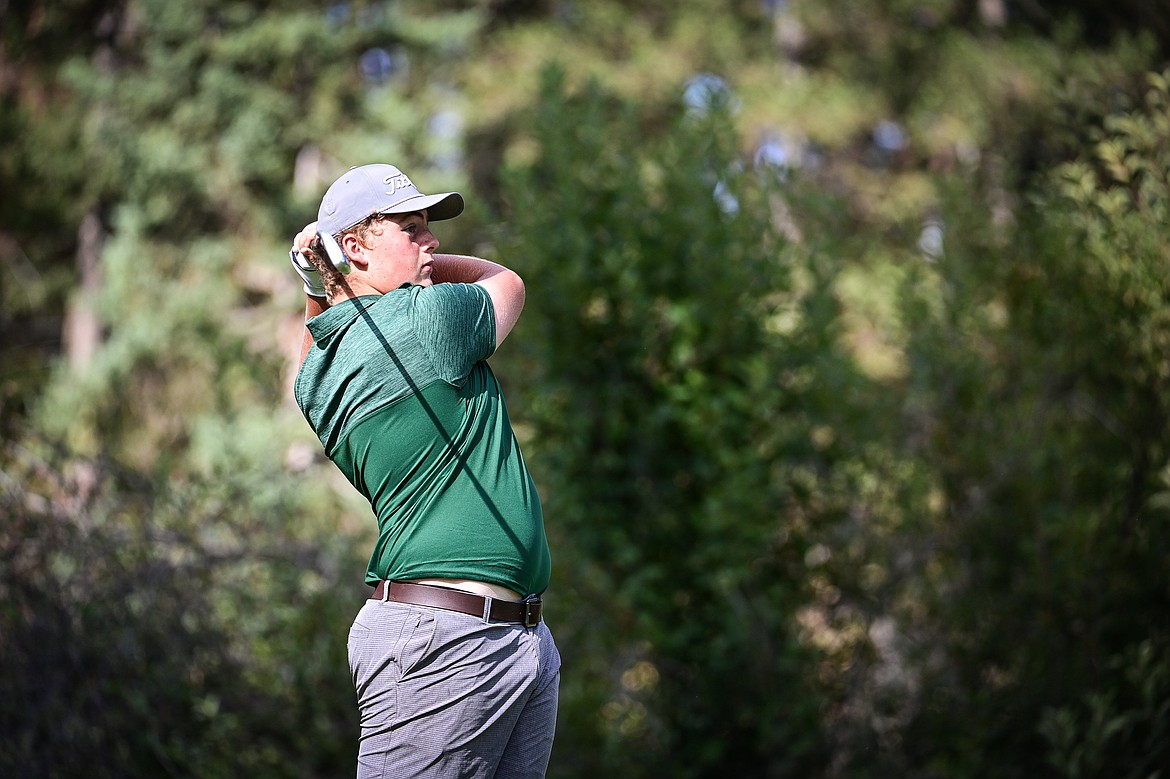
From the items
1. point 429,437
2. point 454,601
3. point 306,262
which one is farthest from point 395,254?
point 454,601

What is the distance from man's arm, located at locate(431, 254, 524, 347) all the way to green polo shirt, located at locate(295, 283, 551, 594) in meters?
0.07

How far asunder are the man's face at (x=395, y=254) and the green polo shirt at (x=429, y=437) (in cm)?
8

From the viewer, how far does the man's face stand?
2537mm

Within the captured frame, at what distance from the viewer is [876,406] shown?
5.36 metres

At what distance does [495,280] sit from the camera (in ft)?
8.68

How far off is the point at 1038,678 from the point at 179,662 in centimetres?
372

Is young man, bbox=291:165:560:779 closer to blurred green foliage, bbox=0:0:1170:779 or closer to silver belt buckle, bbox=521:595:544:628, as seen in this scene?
silver belt buckle, bbox=521:595:544:628

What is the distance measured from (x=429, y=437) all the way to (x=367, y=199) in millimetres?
563

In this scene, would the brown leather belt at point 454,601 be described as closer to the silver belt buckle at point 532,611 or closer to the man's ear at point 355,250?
the silver belt buckle at point 532,611

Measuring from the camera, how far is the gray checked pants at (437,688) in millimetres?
2354

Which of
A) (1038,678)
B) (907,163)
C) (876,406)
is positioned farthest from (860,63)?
(1038,678)

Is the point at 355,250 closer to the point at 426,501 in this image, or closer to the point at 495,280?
the point at 495,280

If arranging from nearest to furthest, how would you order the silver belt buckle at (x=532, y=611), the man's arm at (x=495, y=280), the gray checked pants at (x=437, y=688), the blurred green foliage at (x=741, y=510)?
the gray checked pants at (x=437, y=688) < the silver belt buckle at (x=532, y=611) < the man's arm at (x=495, y=280) < the blurred green foliage at (x=741, y=510)

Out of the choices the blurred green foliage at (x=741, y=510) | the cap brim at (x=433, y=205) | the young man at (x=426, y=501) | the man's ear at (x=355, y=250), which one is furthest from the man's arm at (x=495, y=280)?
the blurred green foliage at (x=741, y=510)
